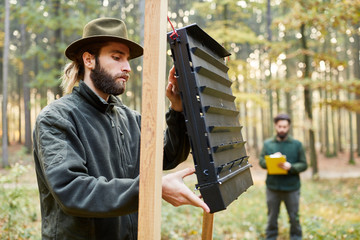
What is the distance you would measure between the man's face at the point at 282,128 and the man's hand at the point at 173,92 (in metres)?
4.65

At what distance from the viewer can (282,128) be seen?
6.39 meters

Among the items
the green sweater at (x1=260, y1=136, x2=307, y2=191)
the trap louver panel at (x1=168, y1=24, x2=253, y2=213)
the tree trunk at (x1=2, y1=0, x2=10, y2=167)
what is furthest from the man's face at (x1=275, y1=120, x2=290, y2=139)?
the tree trunk at (x1=2, y1=0, x2=10, y2=167)

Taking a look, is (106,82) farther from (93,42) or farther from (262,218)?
(262,218)

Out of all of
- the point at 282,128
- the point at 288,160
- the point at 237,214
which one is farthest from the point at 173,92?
the point at 237,214

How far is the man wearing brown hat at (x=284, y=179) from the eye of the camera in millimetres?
6027

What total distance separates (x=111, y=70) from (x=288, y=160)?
16.8 feet

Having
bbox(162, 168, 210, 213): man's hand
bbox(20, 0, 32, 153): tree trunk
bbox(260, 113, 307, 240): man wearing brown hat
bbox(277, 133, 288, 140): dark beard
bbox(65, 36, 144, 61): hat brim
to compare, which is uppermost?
bbox(20, 0, 32, 153): tree trunk

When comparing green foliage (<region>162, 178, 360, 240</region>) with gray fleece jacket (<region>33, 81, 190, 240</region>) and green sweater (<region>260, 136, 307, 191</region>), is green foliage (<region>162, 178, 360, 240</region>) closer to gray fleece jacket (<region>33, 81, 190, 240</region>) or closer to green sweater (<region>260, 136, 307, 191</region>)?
green sweater (<region>260, 136, 307, 191</region>)

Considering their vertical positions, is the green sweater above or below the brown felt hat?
below

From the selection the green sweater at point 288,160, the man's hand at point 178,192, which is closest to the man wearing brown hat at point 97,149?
the man's hand at point 178,192

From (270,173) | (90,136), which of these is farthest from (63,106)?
(270,173)

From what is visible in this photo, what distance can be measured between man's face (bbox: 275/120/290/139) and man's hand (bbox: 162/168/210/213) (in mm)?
5208

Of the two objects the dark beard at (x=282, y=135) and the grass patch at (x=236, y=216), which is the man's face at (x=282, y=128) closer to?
the dark beard at (x=282, y=135)

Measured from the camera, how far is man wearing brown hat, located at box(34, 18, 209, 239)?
57.9 inches
